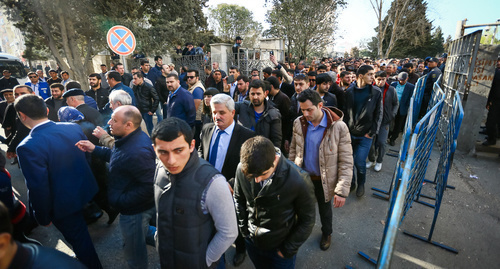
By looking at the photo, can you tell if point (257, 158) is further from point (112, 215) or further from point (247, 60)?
point (247, 60)

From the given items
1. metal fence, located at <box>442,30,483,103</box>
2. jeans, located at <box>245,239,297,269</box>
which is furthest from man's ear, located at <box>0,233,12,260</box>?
metal fence, located at <box>442,30,483,103</box>

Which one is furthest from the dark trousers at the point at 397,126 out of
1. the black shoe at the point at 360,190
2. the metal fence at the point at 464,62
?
the black shoe at the point at 360,190

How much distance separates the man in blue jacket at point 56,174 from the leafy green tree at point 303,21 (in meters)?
22.7

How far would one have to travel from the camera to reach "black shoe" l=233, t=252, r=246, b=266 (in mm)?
2848

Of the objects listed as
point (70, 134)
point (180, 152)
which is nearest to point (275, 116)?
point (180, 152)

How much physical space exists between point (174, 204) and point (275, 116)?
2.04m

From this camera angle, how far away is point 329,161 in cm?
265

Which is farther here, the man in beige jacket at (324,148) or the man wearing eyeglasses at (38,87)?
the man wearing eyeglasses at (38,87)

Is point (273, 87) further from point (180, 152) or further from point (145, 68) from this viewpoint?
point (145, 68)

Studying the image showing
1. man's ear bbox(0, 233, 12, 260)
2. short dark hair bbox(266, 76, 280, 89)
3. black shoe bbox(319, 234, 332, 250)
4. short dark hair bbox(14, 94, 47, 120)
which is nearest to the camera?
man's ear bbox(0, 233, 12, 260)

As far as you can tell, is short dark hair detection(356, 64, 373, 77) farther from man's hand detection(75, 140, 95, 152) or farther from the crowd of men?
man's hand detection(75, 140, 95, 152)

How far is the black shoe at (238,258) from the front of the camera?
9.34ft

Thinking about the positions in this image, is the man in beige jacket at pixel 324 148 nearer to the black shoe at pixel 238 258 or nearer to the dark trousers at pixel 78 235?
the black shoe at pixel 238 258

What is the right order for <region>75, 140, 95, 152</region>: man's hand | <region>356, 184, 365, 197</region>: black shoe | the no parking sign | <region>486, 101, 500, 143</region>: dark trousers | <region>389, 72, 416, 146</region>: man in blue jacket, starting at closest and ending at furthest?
<region>75, 140, 95, 152</region>: man's hand
<region>356, 184, 365, 197</region>: black shoe
the no parking sign
<region>486, 101, 500, 143</region>: dark trousers
<region>389, 72, 416, 146</region>: man in blue jacket
